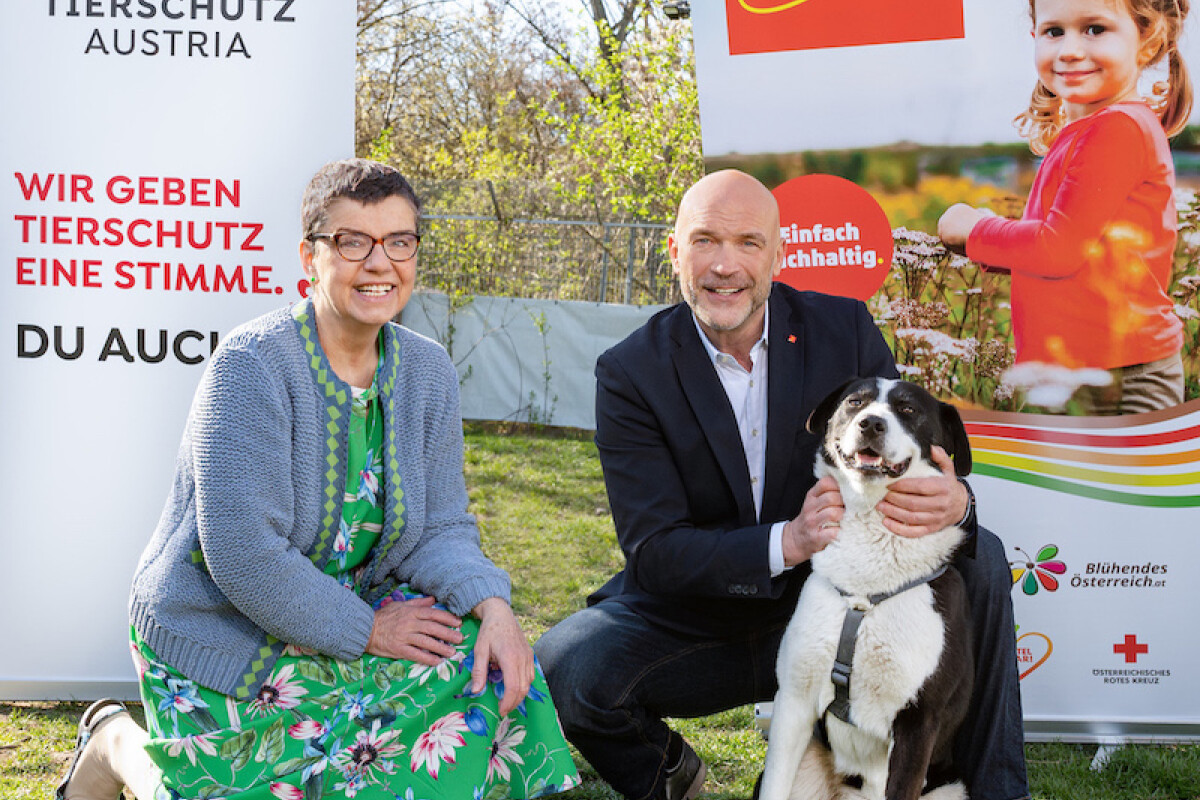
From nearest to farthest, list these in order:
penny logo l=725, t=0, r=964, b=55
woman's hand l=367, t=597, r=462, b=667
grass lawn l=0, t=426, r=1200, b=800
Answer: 1. woman's hand l=367, t=597, r=462, b=667
2. grass lawn l=0, t=426, r=1200, b=800
3. penny logo l=725, t=0, r=964, b=55

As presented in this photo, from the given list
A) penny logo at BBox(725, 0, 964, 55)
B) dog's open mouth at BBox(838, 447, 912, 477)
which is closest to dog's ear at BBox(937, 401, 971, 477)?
dog's open mouth at BBox(838, 447, 912, 477)

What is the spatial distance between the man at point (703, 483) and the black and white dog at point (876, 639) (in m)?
0.18

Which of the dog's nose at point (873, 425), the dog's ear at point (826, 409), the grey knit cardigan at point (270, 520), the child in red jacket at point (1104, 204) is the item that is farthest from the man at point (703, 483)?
the child in red jacket at point (1104, 204)

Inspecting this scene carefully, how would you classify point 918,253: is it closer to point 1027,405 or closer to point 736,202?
point 1027,405

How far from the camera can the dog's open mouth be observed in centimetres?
222

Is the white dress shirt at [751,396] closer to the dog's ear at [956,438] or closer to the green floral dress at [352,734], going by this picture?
the dog's ear at [956,438]

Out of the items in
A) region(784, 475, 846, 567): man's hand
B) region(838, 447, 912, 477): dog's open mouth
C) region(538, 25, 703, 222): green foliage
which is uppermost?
region(538, 25, 703, 222): green foliage

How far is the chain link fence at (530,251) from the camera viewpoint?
406 inches

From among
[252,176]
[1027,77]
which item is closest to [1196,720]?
[1027,77]

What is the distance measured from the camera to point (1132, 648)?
10.2 feet

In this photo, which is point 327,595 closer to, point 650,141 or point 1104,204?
point 1104,204

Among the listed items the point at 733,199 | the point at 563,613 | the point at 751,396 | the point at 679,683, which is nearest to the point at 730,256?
the point at 733,199

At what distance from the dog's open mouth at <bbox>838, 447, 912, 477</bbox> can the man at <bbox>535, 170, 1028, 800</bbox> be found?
310 millimetres

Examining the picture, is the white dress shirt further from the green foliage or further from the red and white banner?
the green foliage
